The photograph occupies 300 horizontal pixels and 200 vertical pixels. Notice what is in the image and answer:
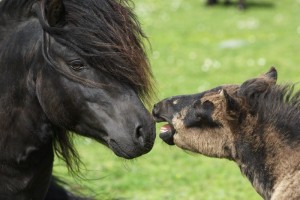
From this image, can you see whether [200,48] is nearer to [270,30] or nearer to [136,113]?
[270,30]

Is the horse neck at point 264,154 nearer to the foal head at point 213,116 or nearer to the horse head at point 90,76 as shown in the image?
the foal head at point 213,116

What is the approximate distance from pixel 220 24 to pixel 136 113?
21.4 metres

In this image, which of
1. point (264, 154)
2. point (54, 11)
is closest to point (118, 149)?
point (54, 11)

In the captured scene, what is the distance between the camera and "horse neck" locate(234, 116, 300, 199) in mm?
5598

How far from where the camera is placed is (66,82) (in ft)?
16.5

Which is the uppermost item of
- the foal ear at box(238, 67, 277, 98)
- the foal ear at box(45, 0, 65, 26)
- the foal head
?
the foal ear at box(45, 0, 65, 26)

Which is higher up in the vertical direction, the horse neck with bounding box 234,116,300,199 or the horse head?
the horse head

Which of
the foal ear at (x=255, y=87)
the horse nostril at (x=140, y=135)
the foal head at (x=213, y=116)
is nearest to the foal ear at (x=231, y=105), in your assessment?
the foal head at (x=213, y=116)

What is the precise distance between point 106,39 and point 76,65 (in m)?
0.27

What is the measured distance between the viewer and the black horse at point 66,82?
197 inches

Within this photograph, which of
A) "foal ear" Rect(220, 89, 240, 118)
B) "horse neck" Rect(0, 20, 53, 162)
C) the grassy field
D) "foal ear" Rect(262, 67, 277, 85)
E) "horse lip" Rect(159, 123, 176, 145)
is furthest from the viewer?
the grassy field

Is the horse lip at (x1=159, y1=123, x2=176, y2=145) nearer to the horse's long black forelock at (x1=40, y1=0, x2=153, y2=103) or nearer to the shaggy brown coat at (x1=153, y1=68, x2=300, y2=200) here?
the shaggy brown coat at (x1=153, y1=68, x2=300, y2=200)

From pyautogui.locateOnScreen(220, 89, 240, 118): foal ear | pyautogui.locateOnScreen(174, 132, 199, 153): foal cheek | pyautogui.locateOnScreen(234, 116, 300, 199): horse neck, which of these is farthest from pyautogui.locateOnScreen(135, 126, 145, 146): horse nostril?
pyautogui.locateOnScreen(174, 132, 199, 153): foal cheek

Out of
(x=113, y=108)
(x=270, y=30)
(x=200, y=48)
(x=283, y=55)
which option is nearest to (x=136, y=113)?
(x=113, y=108)
